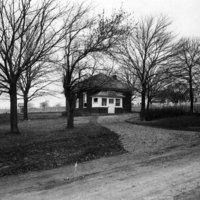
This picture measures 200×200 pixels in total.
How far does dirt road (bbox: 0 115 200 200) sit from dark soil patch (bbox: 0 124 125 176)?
0.67 metres

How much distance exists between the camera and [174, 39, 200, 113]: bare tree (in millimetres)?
23875

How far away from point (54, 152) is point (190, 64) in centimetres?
2304

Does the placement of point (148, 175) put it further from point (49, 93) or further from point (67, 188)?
point (49, 93)

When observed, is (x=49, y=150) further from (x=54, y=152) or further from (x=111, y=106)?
(x=111, y=106)

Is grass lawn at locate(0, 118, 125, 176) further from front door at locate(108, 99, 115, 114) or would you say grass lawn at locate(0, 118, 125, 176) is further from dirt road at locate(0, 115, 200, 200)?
front door at locate(108, 99, 115, 114)

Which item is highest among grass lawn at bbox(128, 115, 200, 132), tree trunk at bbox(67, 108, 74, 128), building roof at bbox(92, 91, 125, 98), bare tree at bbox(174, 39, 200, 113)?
bare tree at bbox(174, 39, 200, 113)

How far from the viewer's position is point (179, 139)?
13.2 m

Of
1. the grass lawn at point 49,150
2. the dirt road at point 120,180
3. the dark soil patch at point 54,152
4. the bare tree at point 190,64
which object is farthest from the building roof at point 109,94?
the dirt road at point 120,180

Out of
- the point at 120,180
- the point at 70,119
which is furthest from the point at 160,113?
the point at 120,180

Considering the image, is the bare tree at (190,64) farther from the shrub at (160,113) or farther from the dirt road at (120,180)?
the dirt road at (120,180)

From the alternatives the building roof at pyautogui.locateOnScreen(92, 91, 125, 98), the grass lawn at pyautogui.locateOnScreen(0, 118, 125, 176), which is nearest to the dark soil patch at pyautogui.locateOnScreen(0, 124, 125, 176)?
the grass lawn at pyautogui.locateOnScreen(0, 118, 125, 176)

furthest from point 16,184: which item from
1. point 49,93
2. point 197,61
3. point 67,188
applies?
point 197,61

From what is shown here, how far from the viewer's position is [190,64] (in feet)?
91.4

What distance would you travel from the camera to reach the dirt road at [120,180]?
5273mm
